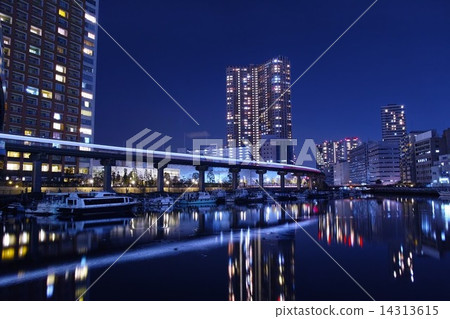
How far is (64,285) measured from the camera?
1403cm

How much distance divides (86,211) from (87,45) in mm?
81761

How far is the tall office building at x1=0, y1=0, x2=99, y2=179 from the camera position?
8419 centimetres

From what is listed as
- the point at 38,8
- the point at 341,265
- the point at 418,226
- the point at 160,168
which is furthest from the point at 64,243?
the point at 38,8

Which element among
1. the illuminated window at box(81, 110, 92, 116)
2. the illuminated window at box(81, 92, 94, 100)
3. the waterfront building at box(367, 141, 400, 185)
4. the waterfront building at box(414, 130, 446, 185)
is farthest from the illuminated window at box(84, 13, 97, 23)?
the waterfront building at box(367, 141, 400, 185)

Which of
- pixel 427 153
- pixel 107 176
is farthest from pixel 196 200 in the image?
pixel 427 153

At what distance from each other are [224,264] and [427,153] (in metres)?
156

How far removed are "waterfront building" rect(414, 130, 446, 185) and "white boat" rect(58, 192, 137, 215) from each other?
13916 centimetres

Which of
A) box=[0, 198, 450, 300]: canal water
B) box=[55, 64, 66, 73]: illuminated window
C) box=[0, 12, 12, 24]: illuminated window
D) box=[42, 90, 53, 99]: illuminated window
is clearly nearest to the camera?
box=[0, 198, 450, 300]: canal water

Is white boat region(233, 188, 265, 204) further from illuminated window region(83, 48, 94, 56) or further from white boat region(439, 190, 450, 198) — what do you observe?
illuminated window region(83, 48, 94, 56)

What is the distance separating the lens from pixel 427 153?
143 meters

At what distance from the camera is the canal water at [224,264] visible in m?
13.2

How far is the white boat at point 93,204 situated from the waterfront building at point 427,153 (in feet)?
457

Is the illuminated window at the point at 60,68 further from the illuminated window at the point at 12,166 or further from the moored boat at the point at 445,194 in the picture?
the moored boat at the point at 445,194

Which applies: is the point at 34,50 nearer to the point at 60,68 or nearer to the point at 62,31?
the point at 60,68
